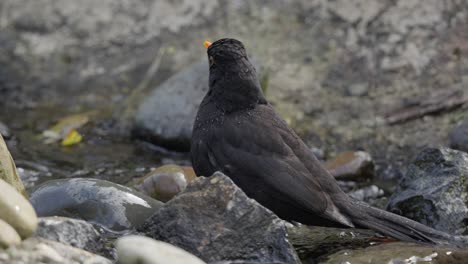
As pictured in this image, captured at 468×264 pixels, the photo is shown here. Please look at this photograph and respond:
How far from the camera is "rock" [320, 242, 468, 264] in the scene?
193 inches

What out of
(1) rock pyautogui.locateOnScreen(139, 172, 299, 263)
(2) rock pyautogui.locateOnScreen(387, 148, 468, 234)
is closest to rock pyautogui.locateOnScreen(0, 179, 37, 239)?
(1) rock pyautogui.locateOnScreen(139, 172, 299, 263)

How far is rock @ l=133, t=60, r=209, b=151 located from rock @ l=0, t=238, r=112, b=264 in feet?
12.3

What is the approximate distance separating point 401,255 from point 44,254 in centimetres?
215

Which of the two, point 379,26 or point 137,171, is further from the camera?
point 379,26

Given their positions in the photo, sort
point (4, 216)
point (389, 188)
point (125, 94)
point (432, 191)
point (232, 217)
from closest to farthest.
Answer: point (4, 216)
point (232, 217)
point (432, 191)
point (389, 188)
point (125, 94)

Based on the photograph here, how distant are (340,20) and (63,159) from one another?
11.1 feet

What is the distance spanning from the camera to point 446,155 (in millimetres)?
6219

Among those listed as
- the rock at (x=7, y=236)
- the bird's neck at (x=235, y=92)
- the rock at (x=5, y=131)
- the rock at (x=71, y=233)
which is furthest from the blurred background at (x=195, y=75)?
the rock at (x=7, y=236)

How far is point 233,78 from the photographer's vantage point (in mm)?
5961

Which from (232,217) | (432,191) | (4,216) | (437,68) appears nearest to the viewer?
(4,216)

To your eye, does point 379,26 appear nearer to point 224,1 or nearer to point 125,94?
point 224,1

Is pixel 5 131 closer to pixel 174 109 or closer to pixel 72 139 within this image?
pixel 72 139

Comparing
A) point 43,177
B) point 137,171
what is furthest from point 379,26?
point 43,177

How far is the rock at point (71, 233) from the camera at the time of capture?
14.6 feet
